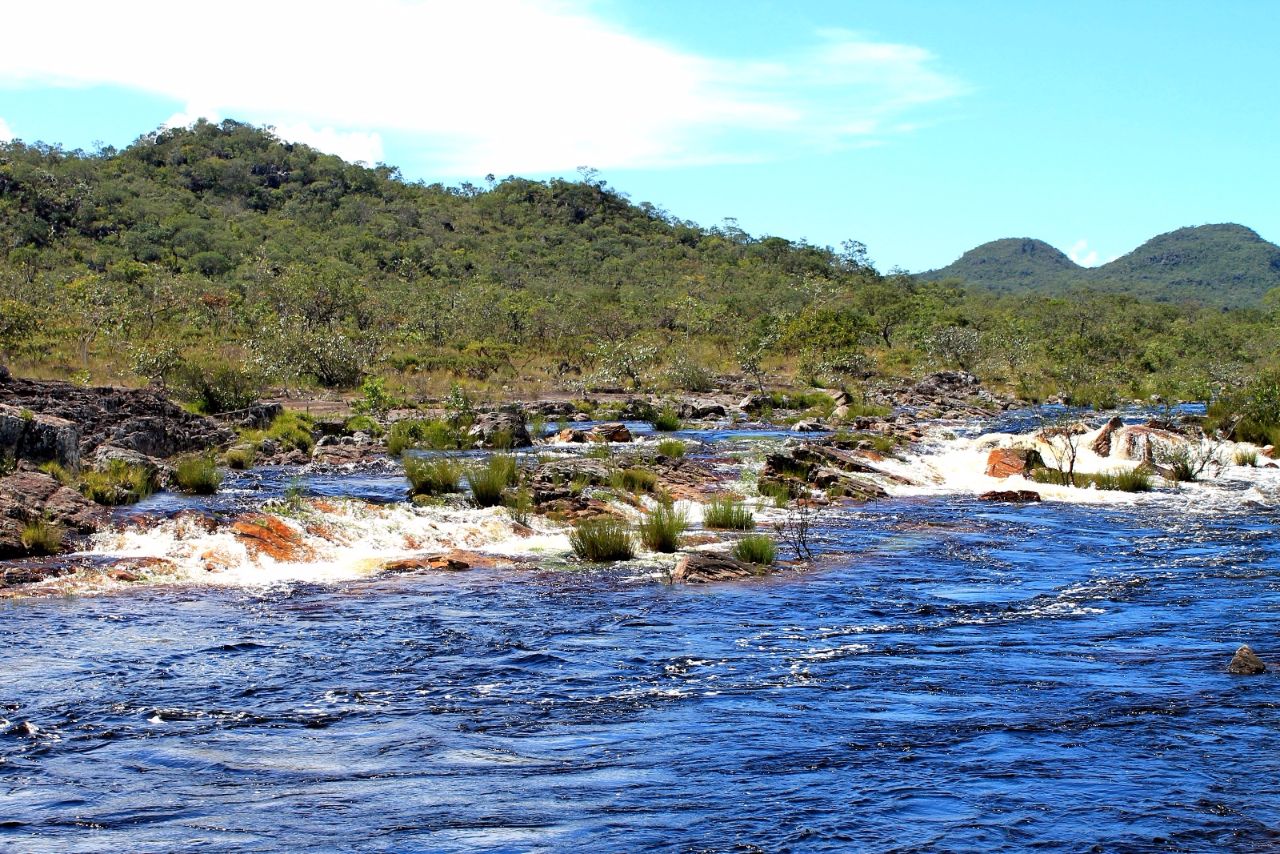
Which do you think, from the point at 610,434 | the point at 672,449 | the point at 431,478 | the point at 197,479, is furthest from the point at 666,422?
the point at 197,479

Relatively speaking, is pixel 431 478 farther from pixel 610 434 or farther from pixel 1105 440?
pixel 1105 440

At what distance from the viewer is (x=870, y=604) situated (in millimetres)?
12727

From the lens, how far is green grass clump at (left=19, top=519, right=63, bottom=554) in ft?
46.2

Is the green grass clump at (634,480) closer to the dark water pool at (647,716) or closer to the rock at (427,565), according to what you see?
the rock at (427,565)

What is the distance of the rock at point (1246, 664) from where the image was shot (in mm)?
9664

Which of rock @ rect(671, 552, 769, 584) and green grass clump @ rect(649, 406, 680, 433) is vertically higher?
green grass clump @ rect(649, 406, 680, 433)

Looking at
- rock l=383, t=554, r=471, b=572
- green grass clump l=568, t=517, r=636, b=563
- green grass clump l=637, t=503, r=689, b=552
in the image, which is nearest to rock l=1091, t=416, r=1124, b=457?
green grass clump l=637, t=503, r=689, b=552

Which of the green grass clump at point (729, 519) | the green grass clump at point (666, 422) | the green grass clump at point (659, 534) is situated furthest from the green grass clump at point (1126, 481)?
the green grass clump at point (666, 422)

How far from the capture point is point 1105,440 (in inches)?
1059

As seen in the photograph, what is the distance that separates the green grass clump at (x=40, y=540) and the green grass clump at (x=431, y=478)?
5.99m

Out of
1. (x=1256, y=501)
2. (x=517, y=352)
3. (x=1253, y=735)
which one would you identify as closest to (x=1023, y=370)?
(x=517, y=352)

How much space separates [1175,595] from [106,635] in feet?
37.1

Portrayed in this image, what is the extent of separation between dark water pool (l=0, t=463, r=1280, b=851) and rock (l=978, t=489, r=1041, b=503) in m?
7.80

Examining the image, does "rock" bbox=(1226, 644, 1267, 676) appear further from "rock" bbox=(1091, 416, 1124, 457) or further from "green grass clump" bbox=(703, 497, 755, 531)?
"rock" bbox=(1091, 416, 1124, 457)
